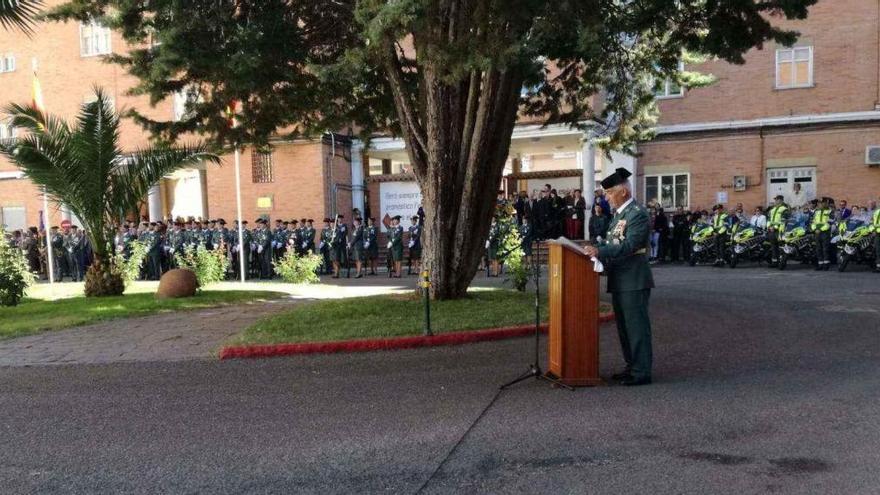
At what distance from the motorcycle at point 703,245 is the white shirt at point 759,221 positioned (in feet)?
3.87

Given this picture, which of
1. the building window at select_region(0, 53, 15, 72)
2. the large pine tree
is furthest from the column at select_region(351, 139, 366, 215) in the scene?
the building window at select_region(0, 53, 15, 72)

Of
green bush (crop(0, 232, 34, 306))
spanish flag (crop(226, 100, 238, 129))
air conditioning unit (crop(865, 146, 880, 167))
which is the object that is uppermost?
spanish flag (crop(226, 100, 238, 129))

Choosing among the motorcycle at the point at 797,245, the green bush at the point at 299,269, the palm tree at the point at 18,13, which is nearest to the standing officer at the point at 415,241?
the green bush at the point at 299,269

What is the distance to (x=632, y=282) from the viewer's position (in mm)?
6438

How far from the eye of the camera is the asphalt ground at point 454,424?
439 cm

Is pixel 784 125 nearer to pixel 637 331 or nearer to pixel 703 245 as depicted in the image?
pixel 703 245

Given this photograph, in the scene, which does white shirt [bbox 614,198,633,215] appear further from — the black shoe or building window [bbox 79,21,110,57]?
building window [bbox 79,21,110,57]

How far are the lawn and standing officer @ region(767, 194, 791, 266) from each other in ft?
30.9

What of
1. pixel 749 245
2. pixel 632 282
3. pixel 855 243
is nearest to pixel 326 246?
pixel 749 245

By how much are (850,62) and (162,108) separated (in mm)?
26857

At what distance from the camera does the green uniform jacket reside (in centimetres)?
629

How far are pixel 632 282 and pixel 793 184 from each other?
1981 centimetres

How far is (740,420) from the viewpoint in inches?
211

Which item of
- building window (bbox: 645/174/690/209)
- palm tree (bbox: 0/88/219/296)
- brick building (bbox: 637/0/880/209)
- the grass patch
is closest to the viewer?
the grass patch
